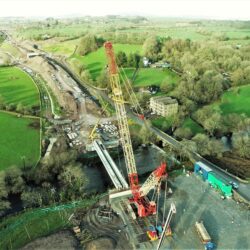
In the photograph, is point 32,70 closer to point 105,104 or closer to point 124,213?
point 105,104

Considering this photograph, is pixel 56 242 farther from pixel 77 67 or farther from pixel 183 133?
pixel 77 67

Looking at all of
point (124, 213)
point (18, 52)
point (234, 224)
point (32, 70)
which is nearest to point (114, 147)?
point (124, 213)

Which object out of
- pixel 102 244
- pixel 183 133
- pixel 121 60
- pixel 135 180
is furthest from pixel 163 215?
pixel 121 60

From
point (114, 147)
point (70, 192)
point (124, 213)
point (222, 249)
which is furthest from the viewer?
point (114, 147)

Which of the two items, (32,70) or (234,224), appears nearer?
(234,224)

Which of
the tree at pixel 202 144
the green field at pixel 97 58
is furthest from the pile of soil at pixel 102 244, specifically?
the green field at pixel 97 58
